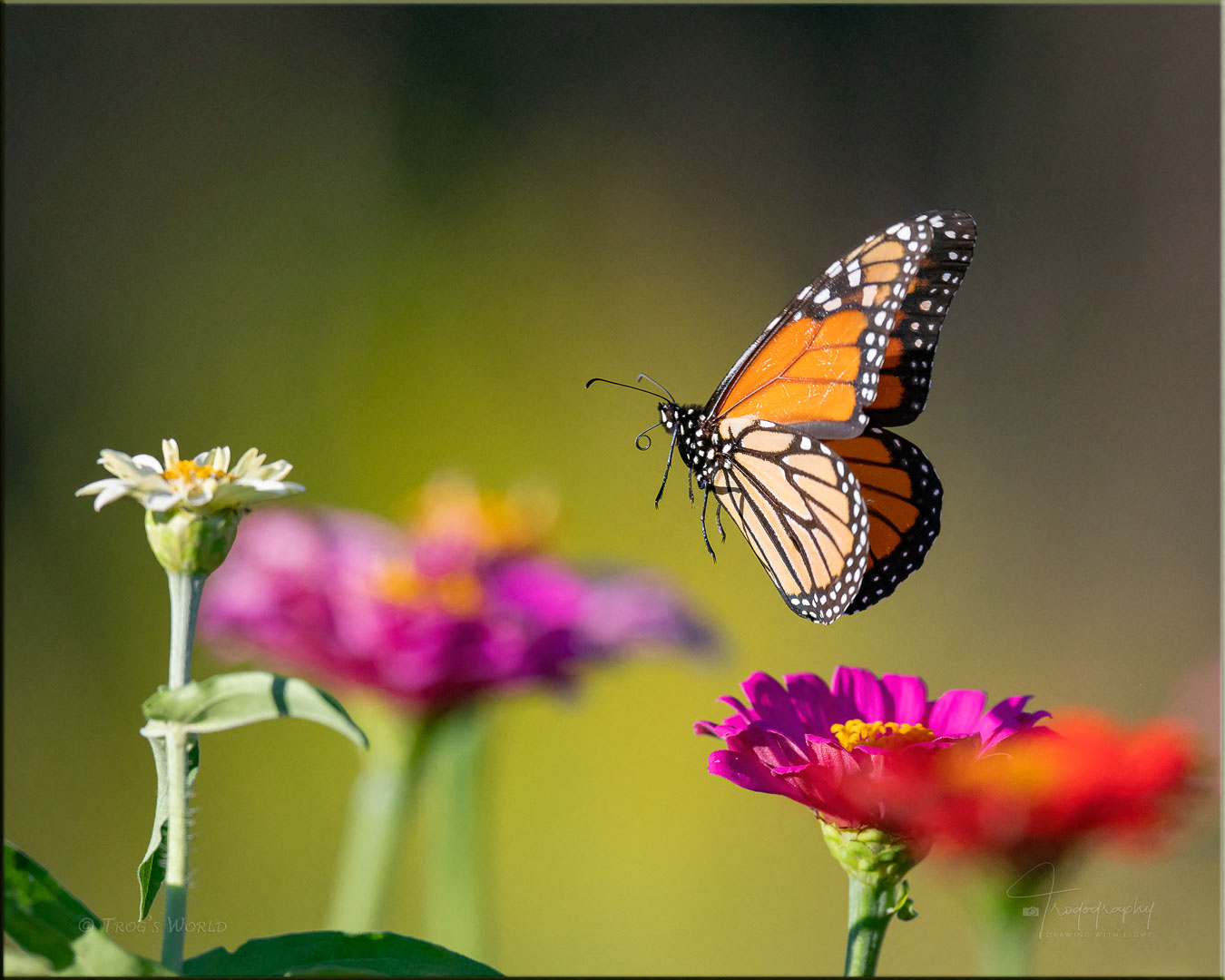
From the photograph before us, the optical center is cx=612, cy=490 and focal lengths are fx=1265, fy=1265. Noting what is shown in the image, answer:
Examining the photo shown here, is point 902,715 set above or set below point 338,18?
below

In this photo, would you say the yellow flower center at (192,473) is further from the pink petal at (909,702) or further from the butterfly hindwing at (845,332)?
the butterfly hindwing at (845,332)

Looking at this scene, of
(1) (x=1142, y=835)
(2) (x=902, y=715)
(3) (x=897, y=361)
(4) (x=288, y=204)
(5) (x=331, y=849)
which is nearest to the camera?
(2) (x=902, y=715)

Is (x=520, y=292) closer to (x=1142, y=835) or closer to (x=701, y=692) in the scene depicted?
(x=701, y=692)

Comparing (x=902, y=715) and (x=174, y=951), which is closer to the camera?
(x=174, y=951)

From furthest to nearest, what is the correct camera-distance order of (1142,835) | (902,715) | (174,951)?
(1142,835) → (902,715) → (174,951)

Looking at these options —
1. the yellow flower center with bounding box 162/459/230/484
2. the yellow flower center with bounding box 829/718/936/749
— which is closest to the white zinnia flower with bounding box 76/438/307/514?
the yellow flower center with bounding box 162/459/230/484

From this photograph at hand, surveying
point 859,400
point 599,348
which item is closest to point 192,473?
point 859,400

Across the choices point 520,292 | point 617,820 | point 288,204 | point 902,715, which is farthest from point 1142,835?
point 288,204
